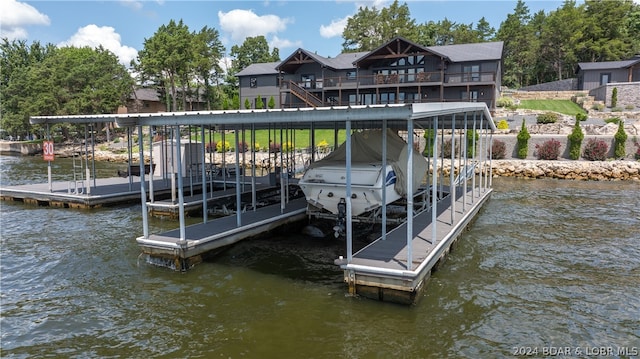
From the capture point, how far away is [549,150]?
28.7 m

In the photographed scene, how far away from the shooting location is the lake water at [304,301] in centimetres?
687

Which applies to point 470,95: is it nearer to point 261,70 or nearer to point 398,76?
point 398,76

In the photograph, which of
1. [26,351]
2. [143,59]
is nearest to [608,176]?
[26,351]

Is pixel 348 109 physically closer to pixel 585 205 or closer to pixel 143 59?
pixel 585 205

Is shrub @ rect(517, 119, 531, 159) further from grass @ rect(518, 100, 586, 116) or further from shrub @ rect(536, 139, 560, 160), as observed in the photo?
grass @ rect(518, 100, 586, 116)

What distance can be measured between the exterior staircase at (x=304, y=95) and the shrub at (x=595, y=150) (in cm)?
2102

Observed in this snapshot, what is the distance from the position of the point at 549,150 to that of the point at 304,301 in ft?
83.8

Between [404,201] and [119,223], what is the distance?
30.5 feet

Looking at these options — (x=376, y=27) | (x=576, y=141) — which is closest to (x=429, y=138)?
(x=576, y=141)

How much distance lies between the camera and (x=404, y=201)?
557 inches

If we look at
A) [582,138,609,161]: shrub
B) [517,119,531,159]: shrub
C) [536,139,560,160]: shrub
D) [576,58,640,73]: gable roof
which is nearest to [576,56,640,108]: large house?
[576,58,640,73]: gable roof

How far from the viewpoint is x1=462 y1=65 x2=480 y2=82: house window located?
3781cm

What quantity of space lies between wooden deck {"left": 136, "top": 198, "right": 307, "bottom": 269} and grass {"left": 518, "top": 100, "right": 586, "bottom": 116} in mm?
39459

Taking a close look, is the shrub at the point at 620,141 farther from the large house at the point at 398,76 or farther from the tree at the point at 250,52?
the tree at the point at 250,52
